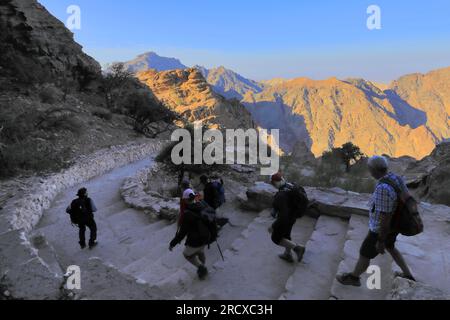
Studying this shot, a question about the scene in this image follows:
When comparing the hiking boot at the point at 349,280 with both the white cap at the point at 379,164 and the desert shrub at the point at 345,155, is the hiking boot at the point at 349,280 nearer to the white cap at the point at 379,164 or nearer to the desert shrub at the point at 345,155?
the white cap at the point at 379,164

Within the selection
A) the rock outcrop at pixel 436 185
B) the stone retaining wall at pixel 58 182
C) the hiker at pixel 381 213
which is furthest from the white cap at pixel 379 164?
the rock outcrop at pixel 436 185

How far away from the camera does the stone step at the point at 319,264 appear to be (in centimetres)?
455

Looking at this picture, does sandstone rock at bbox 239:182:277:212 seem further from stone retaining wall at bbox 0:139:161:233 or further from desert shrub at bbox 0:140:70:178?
desert shrub at bbox 0:140:70:178

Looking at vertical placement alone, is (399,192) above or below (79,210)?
above

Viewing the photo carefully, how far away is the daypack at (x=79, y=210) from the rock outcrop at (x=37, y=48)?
18651 mm

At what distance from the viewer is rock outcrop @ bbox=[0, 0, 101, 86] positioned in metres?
23.0

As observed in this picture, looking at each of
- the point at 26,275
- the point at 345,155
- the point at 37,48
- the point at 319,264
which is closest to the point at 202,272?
the point at 319,264

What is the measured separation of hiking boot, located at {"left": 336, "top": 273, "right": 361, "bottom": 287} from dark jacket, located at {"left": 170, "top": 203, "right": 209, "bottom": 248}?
71.7 inches

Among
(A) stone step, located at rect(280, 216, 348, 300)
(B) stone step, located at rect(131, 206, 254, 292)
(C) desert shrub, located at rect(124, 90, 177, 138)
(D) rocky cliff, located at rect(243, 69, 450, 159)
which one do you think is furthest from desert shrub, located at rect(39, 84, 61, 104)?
(D) rocky cliff, located at rect(243, 69, 450, 159)

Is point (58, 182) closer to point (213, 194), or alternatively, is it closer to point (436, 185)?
point (213, 194)

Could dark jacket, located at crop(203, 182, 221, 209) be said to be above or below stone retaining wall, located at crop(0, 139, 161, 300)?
above

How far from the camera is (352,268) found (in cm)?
482

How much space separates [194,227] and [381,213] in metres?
2.40
